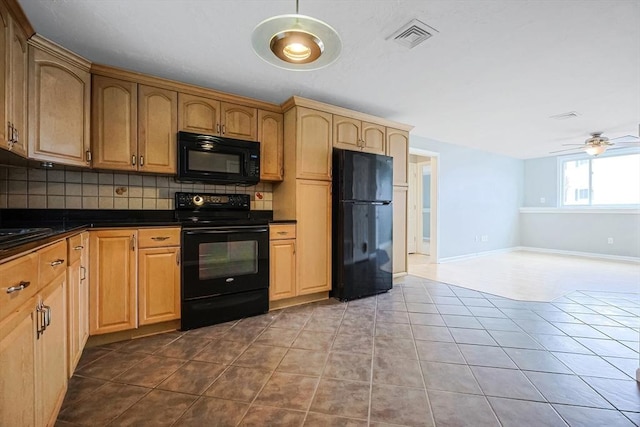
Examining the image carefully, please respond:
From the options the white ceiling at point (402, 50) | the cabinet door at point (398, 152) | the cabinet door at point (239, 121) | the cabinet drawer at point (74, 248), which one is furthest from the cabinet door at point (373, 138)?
the cabinet drawer at point (74, 248)

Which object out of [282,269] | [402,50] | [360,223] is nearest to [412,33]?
[402,50]

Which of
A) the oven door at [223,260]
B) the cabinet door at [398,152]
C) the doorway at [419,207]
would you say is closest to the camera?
the oven door at [223,260]

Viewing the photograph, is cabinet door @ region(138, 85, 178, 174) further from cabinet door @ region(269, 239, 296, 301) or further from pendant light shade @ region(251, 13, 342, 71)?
pendant light shade @ region(251, 13, 342, 71)

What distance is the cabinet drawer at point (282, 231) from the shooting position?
9.06 feet

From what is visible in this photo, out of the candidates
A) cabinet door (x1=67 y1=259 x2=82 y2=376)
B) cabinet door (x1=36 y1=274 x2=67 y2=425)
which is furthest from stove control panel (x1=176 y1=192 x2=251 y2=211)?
cabinet door (x1=36 y1=274 x2=67 y2=425)

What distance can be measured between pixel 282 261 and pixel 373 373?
141 centimetres

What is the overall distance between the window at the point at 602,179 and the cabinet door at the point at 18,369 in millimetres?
8585

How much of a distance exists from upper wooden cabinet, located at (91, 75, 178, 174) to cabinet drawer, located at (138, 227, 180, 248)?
1.95 ft

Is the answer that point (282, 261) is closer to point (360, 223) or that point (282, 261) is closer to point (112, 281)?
point (360, 223)

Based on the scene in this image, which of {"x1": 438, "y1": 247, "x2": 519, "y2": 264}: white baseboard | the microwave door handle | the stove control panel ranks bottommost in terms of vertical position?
{"x1": 438, "y1": 247, "x2": 519, "y2": 264}: white baseboard

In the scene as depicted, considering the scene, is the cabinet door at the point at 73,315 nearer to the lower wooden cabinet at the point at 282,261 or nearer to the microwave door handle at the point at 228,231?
the microwave door handle at the point at 228,231

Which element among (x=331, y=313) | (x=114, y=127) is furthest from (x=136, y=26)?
(x=331, y=313)

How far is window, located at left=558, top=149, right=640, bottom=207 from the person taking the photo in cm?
553

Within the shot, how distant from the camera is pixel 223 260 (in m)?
2.48
